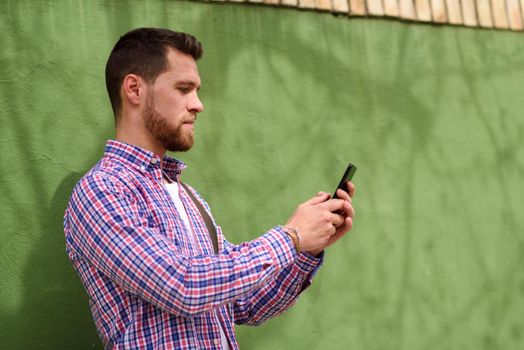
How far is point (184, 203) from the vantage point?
9.46 ft

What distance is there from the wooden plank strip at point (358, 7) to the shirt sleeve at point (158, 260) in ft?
6.95

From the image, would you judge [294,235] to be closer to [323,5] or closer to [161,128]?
[161,128]

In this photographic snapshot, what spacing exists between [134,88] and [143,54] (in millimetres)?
128

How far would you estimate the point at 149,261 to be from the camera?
2.41 m

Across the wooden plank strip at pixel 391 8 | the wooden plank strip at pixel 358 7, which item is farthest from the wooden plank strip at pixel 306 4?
the wooden plank strip at pixel 391 8

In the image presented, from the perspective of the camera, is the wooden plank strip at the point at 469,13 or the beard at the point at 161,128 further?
the wooden plank strip at the point at 469,13

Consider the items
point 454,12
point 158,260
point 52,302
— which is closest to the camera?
point 158,260

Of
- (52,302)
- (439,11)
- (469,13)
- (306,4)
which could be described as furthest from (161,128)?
(469,13)

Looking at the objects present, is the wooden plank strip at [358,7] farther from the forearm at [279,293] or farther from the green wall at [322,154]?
the forearm at [279,293]

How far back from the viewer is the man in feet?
7.98

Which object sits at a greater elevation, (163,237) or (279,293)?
(163,237)

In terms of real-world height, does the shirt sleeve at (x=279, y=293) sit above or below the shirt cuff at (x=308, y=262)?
below

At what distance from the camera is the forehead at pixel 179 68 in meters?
2.85

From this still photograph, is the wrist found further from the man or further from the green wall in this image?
→ the green wall
